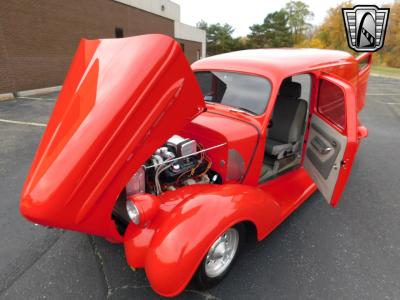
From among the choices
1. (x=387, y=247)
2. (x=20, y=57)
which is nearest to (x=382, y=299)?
(x=387, y=247)

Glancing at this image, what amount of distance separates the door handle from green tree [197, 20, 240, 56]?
49.0 m

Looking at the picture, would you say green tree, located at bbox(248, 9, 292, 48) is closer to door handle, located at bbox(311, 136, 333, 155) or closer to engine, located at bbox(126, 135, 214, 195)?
door handle, located at bbox(311, 136, 333, 155)

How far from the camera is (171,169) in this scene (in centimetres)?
250

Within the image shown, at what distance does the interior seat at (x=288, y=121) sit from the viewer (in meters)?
3.65

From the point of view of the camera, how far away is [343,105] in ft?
9.62

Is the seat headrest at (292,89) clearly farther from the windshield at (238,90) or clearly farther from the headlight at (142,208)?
the headlight at (142,208)

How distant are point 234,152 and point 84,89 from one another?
150 cm

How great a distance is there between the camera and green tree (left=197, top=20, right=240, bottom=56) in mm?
49250

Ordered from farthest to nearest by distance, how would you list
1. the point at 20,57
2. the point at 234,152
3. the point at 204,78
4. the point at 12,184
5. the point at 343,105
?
the point at 20,57
the point at 12,184
the point at 204,78
the point at 343,105
the point at 234,152

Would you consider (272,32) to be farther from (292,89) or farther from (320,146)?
(320,146)

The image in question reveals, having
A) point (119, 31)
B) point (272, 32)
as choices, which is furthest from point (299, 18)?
point (119, 31)

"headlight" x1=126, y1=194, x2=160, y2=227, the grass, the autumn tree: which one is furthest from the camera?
the autumn tree

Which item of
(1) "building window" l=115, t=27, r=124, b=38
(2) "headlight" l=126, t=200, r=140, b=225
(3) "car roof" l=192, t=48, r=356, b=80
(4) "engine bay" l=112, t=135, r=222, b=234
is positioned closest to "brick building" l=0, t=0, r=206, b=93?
(1) "building window" l=115, t=27, r=124, b=38

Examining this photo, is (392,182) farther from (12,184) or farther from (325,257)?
(12,184)
